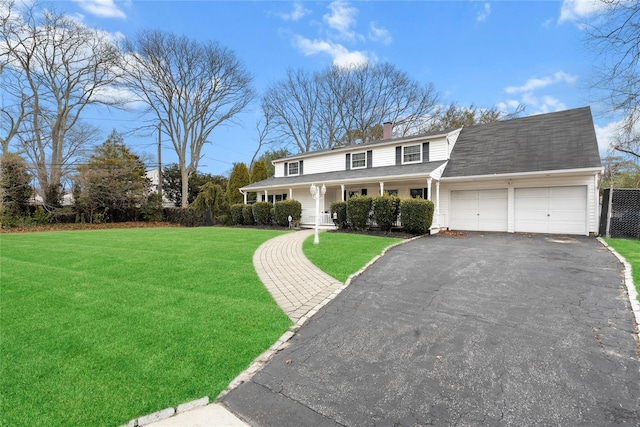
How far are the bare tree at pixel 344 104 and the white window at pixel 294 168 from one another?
1049cm

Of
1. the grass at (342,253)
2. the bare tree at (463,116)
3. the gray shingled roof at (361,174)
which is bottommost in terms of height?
the grass at (342,253)

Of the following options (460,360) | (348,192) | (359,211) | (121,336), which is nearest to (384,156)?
(348,192)

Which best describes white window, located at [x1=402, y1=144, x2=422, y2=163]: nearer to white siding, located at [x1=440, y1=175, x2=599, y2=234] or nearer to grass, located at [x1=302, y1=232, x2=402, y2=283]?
white siding, located at [x1=440, y1=175, x2=599, y2=234]

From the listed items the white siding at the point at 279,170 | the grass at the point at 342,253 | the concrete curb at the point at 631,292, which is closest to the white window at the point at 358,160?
the white siding at the point at 279,170

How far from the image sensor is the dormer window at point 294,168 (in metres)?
22.2

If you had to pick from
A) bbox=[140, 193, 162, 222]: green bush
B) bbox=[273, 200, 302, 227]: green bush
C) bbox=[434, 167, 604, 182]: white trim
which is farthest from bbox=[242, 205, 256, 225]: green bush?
bbox=[434, 167, 604, 182]: white trim

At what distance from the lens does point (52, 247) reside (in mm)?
9664

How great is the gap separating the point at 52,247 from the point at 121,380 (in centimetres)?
1000

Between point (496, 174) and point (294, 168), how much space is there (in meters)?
13.7

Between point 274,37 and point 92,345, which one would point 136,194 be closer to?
point 274,37

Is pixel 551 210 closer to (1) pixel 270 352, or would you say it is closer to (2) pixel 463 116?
(1) pixel 270 352

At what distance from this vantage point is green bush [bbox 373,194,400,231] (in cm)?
1288

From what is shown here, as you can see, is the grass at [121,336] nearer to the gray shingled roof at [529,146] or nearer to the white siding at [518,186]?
the white siding at [518,186]

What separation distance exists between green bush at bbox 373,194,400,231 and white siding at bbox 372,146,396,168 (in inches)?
208
